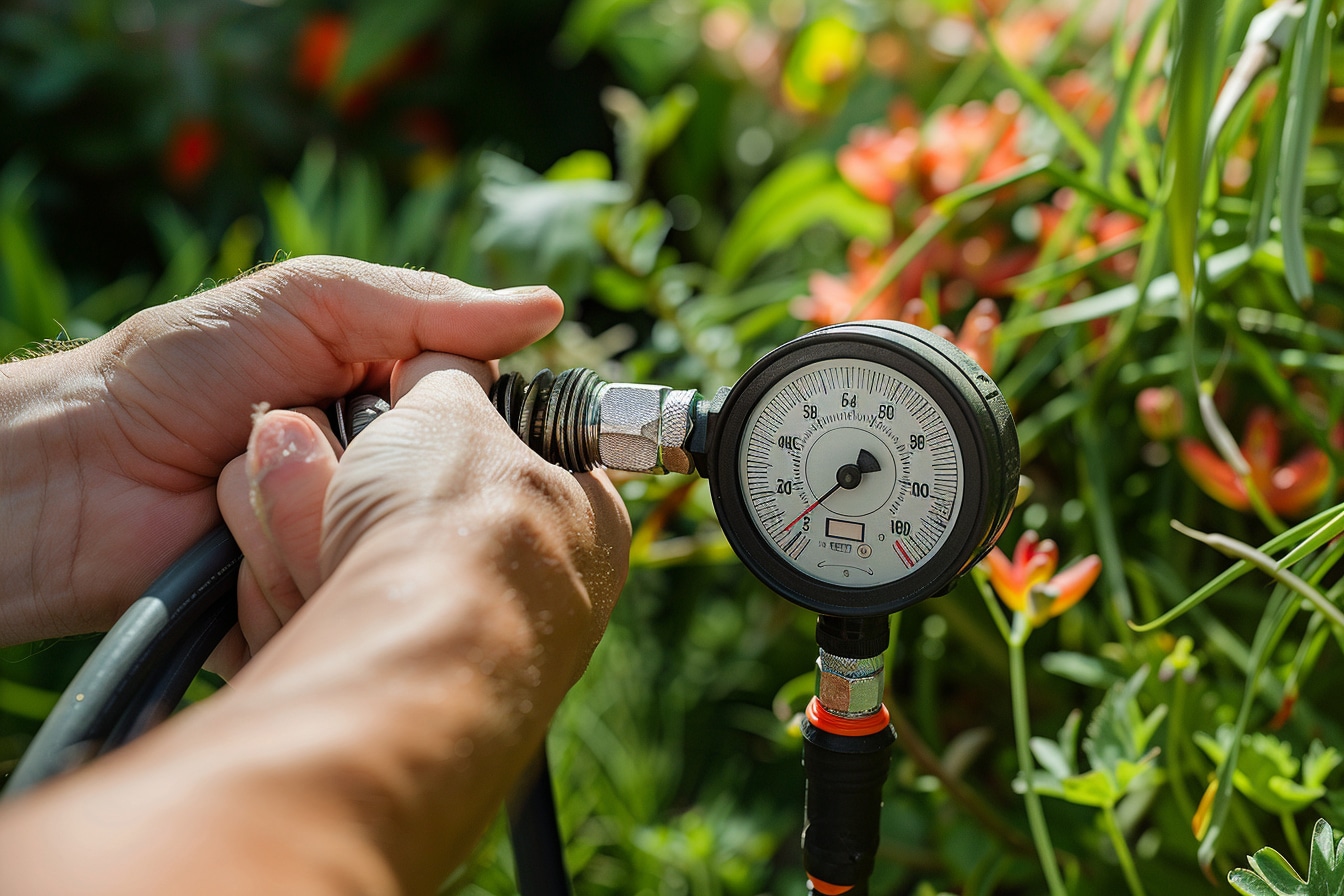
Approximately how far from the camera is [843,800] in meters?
0.50

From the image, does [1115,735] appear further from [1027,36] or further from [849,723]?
[1027,36]

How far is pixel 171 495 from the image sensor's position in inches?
25.6

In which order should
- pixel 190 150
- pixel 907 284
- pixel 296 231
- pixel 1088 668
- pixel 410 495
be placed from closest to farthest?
pixel 410 495, pixel 1088 668, pixel 907 284, pixel 296 231, pixel 190 150

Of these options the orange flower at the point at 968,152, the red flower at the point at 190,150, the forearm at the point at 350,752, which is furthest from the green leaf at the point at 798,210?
the red flower at the point at 190,150

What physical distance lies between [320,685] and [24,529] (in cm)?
44

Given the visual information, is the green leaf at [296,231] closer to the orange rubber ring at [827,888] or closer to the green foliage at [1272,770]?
the orange rubber ring at [827,888]

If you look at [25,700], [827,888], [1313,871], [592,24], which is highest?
[592,24]

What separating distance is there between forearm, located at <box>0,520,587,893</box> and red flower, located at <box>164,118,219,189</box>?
1.22 meters

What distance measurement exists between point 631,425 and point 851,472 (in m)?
0.12

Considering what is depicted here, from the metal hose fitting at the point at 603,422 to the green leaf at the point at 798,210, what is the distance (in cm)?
48

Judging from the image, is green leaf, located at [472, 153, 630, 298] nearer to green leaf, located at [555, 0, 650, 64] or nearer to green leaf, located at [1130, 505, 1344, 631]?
green leaf, located at [555, 0, 650, 64]

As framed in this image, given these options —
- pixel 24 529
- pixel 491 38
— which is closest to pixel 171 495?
pixel 24 529

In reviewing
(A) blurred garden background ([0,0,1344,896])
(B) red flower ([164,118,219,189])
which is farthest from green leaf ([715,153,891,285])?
(B) red flower ([164,118,219,189])

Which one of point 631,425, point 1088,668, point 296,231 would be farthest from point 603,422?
point 296,231
